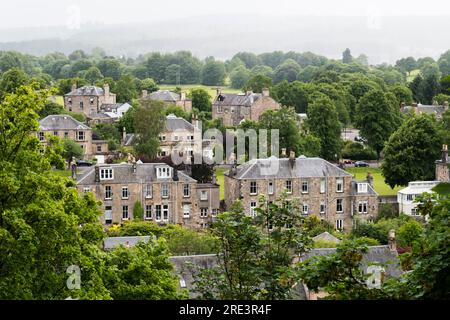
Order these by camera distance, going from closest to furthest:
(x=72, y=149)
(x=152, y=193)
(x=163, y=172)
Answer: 1. (x=152, y=193)
2. (x=163, y=172)
3. (x=72, y=149)

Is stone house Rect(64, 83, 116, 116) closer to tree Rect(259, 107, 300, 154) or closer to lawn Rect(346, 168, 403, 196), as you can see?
tree Rect(259, 107, 300, 154)

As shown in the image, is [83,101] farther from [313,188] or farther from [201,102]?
[313,188]

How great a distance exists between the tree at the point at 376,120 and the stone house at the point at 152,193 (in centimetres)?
2911

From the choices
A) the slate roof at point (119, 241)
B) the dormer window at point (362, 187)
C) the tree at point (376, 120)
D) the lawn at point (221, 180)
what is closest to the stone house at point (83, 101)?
the tree at point (376, 120)

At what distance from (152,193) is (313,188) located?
29.5ft

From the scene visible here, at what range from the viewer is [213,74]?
182750 mm

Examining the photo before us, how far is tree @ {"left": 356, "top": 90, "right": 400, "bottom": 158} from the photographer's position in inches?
3204

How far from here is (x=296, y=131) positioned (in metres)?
75.1

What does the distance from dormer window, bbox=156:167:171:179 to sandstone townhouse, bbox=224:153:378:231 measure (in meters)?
3.51

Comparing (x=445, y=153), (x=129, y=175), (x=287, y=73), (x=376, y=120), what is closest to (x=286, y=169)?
(x=129, y=175)

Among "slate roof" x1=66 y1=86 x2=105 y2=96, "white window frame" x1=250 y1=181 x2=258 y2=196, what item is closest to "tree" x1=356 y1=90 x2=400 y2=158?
"white window frame" x1=250 y1=181 x2=258 y2=196
